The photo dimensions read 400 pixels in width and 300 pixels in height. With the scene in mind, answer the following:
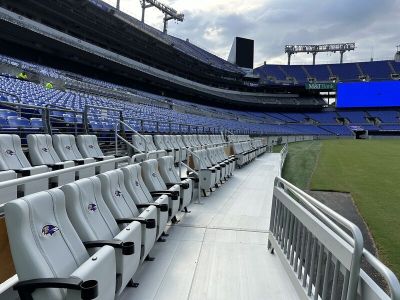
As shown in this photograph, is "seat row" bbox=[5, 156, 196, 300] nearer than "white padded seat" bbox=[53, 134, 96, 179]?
Yes

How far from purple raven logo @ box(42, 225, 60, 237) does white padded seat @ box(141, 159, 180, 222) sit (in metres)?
2.25

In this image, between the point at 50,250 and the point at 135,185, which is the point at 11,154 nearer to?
the point at 135,185

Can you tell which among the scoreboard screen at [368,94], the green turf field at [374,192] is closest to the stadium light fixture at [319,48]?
the scoreboard screen at [368,94]

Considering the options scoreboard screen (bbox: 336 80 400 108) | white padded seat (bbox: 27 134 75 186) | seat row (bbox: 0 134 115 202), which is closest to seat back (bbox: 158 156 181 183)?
seat row (bbox: 0 134 115 202)

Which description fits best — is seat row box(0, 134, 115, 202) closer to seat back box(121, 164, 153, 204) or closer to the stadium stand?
the stadium stand

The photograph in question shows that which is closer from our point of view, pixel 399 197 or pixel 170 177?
pixel 170 177

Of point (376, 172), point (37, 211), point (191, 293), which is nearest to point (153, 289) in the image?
point (191, 293)

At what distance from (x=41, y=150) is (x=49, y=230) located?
3.48 metres

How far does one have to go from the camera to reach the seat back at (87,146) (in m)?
6.41

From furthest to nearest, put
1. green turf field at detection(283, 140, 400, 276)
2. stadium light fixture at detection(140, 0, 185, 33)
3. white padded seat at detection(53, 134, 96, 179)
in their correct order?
stadium light fixture at detection(140, 0, 185, 33) → white padded seat at detection(53, 134, 96, 179) → green turf field at detection(283, 140, 400, 276)

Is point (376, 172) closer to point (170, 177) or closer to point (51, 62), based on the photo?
point (170, 177)

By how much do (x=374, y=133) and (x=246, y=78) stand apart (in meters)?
23.0

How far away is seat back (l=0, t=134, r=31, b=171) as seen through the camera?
4312mm

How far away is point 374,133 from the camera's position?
173ft
